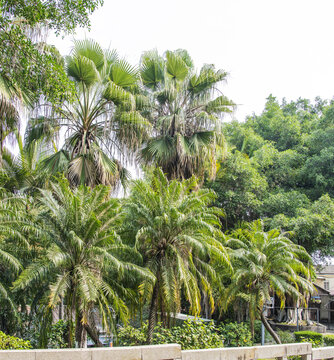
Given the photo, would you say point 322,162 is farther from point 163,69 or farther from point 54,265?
point 54,265

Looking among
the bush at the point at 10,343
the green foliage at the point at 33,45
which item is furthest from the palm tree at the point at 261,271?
the green foliage at the point at 33,45

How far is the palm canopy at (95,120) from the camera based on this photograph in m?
16.4

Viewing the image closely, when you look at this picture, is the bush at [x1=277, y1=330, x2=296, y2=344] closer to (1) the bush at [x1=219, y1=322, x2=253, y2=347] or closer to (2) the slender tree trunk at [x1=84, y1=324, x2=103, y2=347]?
(1) the bush at [x1=219, y1=322, x2=253, y2=347]

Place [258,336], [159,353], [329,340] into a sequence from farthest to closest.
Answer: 1. [258,336]
2. [329,340]
3. [159,353]

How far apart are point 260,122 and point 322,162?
10.7 m

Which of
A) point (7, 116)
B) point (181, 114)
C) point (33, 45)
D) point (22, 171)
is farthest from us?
point (22, 171)

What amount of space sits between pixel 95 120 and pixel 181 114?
419 centimetres

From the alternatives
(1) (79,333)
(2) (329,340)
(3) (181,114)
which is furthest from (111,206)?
(2) (329,340)

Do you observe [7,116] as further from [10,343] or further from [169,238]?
[169,238]

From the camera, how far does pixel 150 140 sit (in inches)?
Result: 780

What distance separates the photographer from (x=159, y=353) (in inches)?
290

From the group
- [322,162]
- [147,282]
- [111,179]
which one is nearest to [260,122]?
[322,162]

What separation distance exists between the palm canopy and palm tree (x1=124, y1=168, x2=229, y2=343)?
1.88m

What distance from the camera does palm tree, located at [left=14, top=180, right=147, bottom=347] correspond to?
12617mm
